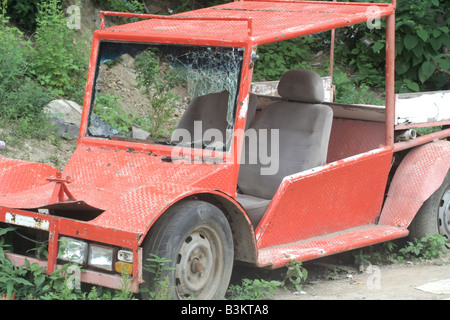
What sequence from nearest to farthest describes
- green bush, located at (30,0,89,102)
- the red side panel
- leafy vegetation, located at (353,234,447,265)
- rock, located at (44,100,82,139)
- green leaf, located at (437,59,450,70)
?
the red side panel < leafy vegetation, located at (353,234,447,265) < rock, located at (44,100,82,139) < green bush, located at (30,0,89,102) < green leaf, located at (437,59,450,70)

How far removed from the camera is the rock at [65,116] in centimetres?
840

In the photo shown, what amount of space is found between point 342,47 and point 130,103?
466cm

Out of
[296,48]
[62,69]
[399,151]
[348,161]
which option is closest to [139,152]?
[348,161]

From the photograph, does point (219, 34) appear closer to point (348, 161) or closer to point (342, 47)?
point (348, 161)

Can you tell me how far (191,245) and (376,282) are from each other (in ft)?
6.26

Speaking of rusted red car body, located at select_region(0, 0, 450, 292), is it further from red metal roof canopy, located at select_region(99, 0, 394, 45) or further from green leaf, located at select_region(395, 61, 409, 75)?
green leaf, located at select_region(395, 61, 409, 75)

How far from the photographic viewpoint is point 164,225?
3.95m

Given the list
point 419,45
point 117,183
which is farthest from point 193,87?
point 419,45

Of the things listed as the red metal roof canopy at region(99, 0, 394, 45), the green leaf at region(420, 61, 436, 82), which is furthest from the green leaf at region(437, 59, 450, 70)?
the red metal roof canopy at region(99, 0, 394, 45)

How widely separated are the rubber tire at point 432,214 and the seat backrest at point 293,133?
118 centimetres

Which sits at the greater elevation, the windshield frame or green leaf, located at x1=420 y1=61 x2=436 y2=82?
green leaf, located at x1=420 y1=61 x2=436 y2=82

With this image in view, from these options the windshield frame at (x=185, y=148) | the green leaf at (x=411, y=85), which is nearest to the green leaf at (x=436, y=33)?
the green leaf at (x=411, y=85)

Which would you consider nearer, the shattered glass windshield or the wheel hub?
the wheel hub

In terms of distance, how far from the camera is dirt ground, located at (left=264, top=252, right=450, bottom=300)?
4926 mm
